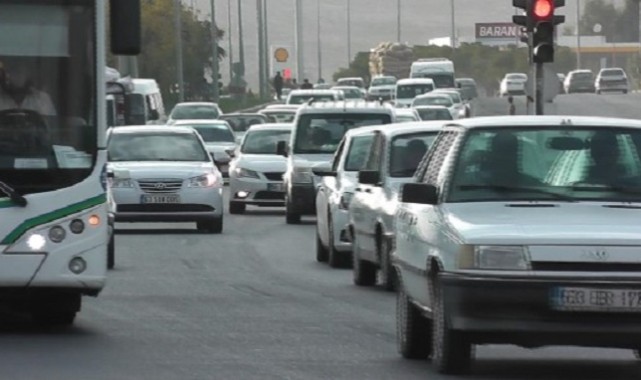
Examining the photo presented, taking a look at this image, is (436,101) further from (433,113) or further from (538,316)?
(538,316)

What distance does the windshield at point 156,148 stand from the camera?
1208 inches

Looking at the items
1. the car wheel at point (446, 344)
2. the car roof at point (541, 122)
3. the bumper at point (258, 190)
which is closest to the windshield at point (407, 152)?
the car roof at point (541, 122)

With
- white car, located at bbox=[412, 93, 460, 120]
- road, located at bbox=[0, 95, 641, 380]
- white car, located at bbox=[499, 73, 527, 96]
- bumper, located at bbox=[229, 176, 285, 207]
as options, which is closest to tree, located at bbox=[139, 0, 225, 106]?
white car, located at bbox=[499, 73, 527, 96]

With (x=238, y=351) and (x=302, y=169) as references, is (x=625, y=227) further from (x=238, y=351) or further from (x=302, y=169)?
(x=302, y=169)

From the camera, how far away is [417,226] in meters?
13.5

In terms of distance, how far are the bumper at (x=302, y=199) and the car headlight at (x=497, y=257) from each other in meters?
20.4

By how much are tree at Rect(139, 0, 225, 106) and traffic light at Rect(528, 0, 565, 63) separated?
62305 mm

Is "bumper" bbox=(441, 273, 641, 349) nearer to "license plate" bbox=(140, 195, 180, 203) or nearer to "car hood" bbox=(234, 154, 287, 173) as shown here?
"license plate" bbox=(140, 195, 180, 203)

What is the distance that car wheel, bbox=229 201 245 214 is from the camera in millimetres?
37125

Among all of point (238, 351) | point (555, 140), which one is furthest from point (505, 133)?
point (238, 351)

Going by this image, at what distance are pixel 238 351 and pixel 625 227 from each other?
330 centimetres

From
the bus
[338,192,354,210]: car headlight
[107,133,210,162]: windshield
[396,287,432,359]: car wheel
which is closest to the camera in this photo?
[396,287,432,359]: car wheel

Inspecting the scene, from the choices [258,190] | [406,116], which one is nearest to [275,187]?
[258,190]

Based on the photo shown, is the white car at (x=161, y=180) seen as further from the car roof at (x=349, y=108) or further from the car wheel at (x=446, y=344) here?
the car wheel at (x=446, y=344)
